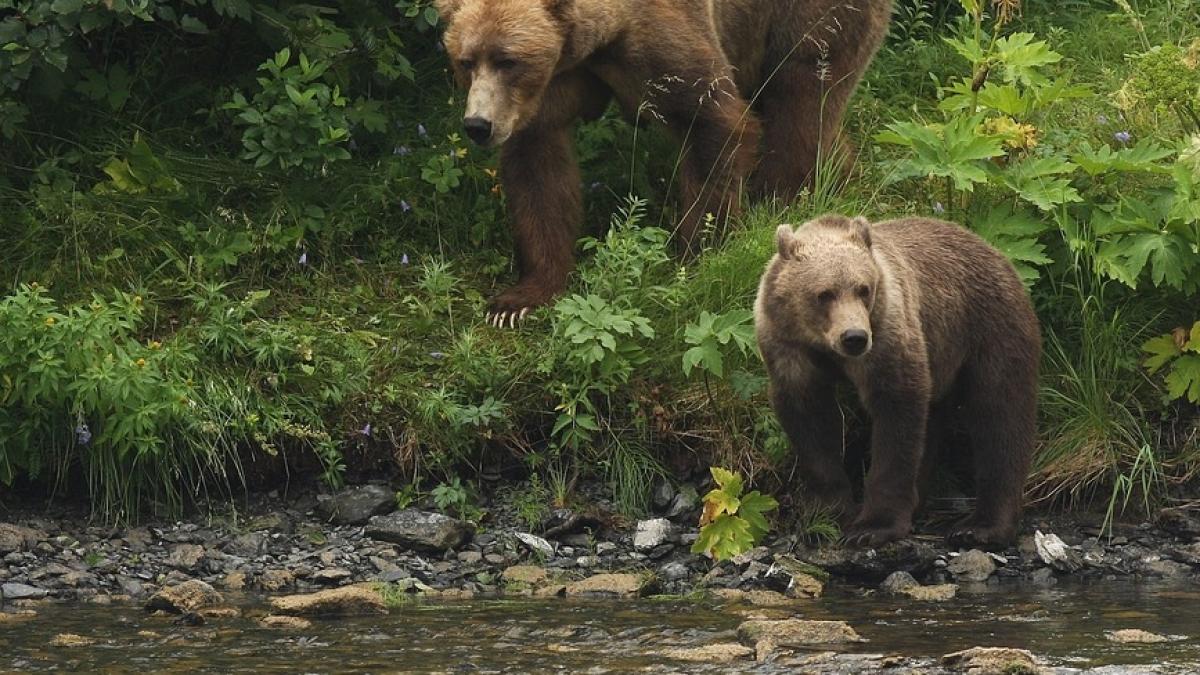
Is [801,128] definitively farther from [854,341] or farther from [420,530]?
[420,530]

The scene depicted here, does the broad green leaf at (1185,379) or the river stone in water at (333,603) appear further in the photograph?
the broad green leaf at (1185,379)

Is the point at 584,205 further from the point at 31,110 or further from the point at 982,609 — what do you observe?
the point at 982,609

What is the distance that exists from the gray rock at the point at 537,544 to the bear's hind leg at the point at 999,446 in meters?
1.28

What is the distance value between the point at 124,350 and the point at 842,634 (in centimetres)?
279

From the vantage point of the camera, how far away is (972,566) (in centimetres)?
655

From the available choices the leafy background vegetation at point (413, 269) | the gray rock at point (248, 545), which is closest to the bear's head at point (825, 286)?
the leafy background vegetation at point (413, 269)

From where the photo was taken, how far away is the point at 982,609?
6.12 m

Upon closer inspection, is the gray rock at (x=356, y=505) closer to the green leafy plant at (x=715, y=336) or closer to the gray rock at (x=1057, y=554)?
the green leafy plant at (x=715, y=336)

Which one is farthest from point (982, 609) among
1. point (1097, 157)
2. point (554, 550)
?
point (1097, 157)

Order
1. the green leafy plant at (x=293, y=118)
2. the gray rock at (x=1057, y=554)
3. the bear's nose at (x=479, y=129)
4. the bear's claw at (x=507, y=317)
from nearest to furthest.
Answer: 1. the gray rock at (x=1057, y=554)
2. the bear's nose at (x=479, y=129)
3. the bear's claw at (x=507, y=317)
4. the green leafy plant at (x=293, y=118)

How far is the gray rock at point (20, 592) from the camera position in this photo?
6508 mm

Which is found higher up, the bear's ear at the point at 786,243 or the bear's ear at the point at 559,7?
the bear's ear at the point at 559,7

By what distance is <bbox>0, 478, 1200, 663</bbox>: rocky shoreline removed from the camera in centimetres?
643

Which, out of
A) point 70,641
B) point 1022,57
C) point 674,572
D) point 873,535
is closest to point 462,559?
point 674,572
